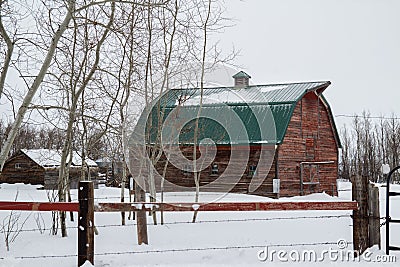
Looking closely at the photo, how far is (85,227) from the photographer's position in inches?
191

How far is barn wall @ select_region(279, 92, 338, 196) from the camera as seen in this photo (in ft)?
63.0

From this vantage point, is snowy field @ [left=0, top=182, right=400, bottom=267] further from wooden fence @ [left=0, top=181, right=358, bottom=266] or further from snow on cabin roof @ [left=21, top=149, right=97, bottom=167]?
snow on cabin roof @ [left=21, top=149, right=97, bottom=167]

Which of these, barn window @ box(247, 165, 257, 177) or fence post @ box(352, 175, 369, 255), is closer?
fence post @ box(352, 175, 369, 255)

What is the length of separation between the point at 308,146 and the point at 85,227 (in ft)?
54.8

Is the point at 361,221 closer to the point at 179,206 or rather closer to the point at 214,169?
the point at 179,206

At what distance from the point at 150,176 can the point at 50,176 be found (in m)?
16.8

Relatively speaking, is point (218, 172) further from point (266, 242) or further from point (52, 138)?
point (266, 242)

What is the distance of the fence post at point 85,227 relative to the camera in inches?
191

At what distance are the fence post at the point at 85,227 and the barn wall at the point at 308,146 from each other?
47.7ft

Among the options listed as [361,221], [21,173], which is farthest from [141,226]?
[21,173]

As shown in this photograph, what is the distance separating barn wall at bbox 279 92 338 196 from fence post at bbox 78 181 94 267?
47.7 feet

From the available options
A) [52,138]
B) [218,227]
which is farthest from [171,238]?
[52,138]

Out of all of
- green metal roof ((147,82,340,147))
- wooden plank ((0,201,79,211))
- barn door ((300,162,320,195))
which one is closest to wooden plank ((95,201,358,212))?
→ wooden plank ((0,201,79,211))

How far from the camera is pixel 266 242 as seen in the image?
21.4ft
